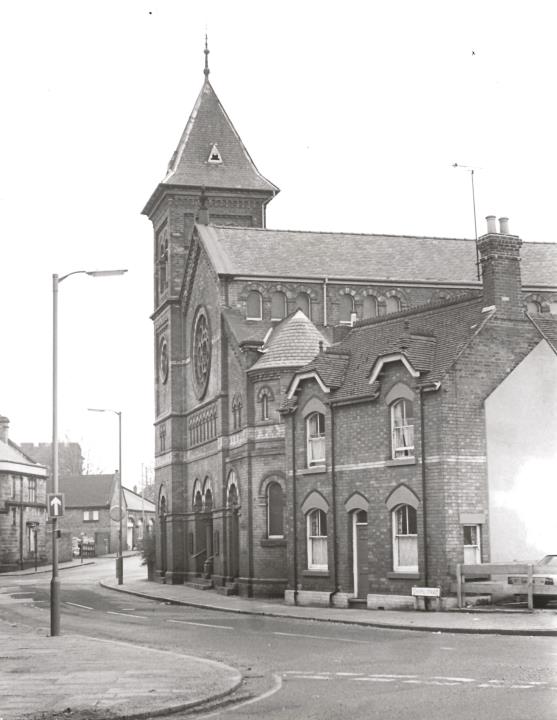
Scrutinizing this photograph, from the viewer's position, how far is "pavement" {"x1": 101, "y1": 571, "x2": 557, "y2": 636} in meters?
23.2

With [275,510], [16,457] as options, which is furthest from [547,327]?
[16,457]

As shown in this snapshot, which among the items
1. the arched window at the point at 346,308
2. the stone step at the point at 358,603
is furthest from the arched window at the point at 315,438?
the arched window at the point at 346,308

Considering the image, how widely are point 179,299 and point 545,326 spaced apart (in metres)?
25.6

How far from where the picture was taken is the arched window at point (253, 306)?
4675 centimetres

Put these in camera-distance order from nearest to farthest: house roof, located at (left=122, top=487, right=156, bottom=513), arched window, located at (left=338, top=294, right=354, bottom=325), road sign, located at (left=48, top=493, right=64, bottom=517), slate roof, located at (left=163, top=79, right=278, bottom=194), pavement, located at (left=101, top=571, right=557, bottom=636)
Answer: pavement, located at (left=101, top=571, right=557, bottom=636) → road sign, located at (left=48, top=493, right=64, bottom=517) → arched window, located at (left=338, top=294, right=354, bottom=325) → slate roof, located at (left=163, top=79, right=278, bottom=194) → house roof, located at (left=122, top=487, right=156, bottom=513)

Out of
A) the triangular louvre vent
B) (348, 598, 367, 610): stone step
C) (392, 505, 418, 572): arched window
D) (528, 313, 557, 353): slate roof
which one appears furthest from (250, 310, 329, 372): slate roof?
the triangular louvre vent

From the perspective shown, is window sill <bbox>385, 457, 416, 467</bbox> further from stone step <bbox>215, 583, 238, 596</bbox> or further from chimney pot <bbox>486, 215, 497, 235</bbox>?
stone step <bbox>215, 583, 238, 596</bbox>

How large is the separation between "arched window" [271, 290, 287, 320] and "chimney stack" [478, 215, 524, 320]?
16.9 m

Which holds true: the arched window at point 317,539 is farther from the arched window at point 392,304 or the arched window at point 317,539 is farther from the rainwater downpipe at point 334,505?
the arched window at point 392,304

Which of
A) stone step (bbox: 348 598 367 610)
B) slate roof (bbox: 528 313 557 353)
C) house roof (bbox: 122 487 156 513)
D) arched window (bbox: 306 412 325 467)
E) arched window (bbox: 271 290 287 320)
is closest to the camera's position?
slate roof (bbox: 528 313 557 353)

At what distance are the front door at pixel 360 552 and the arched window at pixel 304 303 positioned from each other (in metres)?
16.3

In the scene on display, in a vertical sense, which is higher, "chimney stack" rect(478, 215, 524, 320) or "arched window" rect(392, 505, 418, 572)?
"chimney stack" rect(478, 215, 524, 320)

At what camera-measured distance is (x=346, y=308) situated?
1921 inches

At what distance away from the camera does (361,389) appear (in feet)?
107
